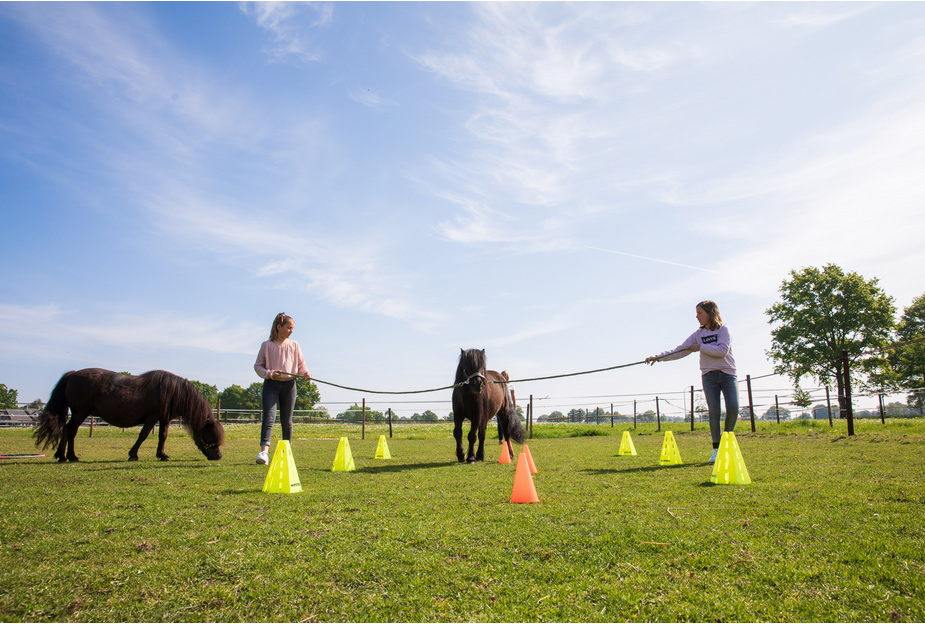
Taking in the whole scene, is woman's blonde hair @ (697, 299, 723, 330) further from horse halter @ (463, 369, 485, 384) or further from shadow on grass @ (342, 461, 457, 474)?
shadow on grass @ (342, 461, 457, 474)

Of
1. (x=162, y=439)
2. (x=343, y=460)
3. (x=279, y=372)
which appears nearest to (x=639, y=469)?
(x=343, y=460)

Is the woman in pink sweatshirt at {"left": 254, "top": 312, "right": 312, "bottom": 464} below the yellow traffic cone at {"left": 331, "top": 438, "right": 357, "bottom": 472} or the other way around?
the other way around

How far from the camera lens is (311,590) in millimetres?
2133

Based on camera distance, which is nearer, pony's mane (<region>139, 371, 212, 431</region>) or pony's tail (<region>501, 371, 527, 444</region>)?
pony's mane (<region>139, 371, 212, 431</region>)

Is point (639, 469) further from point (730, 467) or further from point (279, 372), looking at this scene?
point (279, 372)

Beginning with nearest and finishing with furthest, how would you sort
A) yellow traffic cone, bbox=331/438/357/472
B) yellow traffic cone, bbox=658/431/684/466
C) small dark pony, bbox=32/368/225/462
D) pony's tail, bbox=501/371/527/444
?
yellow traffic cone, bbox=331/438/357/472, yellow traffic cone, bbox=658/431/684/466, small dark pony, bbox=32/368/225/462, pony's tail, bbox=501/371/527/444

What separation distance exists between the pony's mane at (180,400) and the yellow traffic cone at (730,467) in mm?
7744

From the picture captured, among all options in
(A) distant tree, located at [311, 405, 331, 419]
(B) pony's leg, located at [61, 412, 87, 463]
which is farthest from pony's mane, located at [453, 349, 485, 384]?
(A) distant tree, located at [311, 405, 331, 419]

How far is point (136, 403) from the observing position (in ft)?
27.3

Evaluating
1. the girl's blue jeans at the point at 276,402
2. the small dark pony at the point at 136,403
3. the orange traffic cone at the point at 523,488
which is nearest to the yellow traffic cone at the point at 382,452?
the small dark pony at the point at 136,403

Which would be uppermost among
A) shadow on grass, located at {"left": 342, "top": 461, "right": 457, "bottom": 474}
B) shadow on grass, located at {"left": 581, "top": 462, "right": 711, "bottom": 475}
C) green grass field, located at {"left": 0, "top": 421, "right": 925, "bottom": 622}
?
green grass field, located at {"left": 0, "top": 421, "right": 925, "bottom": 622}

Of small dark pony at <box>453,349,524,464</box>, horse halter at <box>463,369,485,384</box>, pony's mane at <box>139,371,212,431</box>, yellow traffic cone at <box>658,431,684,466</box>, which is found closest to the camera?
yellow traffic cone at <box>658,431,684,466</box>

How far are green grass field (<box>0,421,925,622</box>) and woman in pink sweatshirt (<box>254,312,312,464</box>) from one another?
1.83m

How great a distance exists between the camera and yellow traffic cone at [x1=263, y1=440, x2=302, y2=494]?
4703mm
